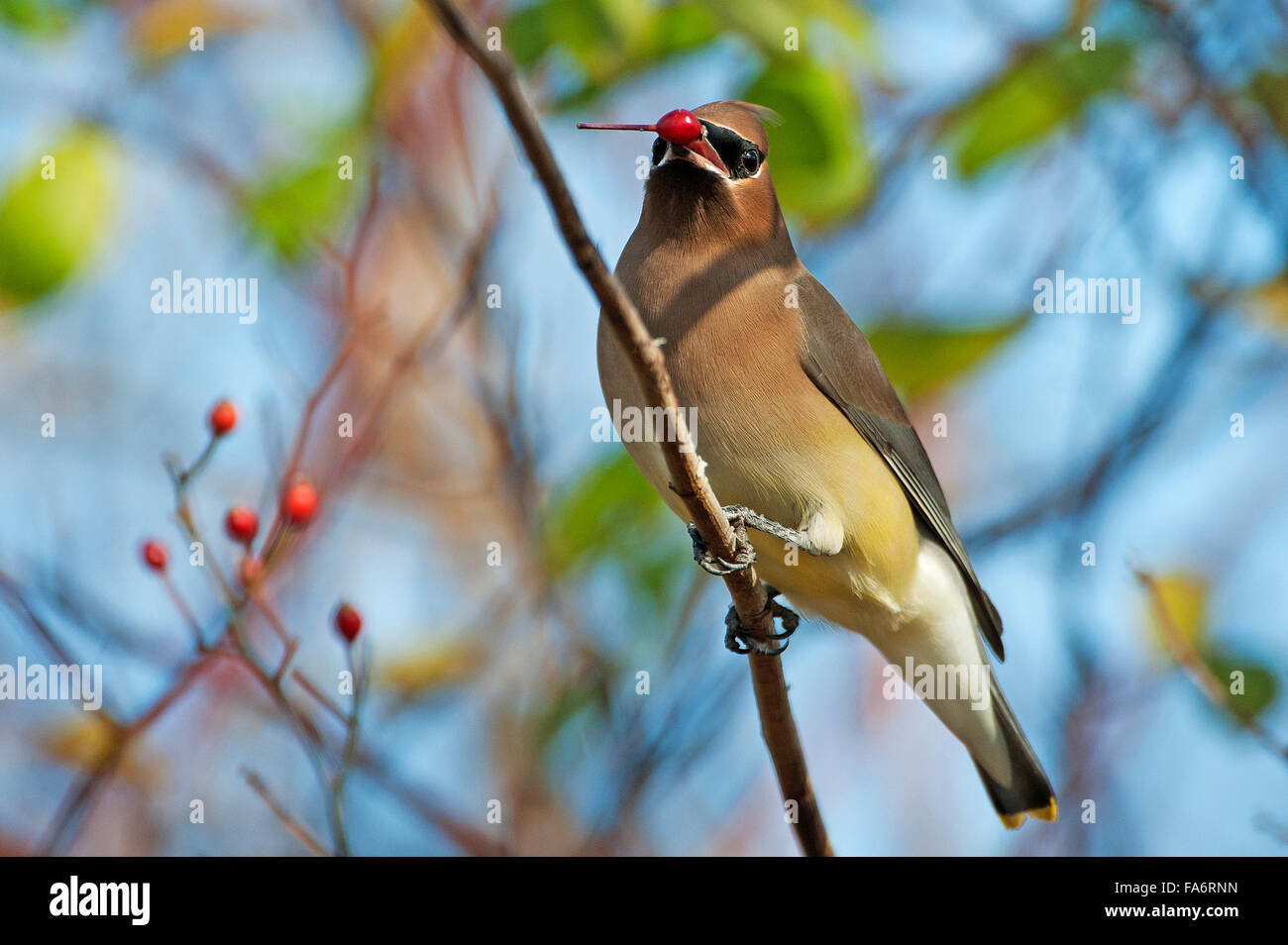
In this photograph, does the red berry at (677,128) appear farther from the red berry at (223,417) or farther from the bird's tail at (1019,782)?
the bird's tail at (1019,782)

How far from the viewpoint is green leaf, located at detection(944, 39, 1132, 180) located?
12.6 ft

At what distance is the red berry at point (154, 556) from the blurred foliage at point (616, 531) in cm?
110

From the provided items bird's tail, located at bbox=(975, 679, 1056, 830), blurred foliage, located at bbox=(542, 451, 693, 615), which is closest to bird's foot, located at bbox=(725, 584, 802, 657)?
blurred foliage, located at bbox=(542, 451, 693, 615)

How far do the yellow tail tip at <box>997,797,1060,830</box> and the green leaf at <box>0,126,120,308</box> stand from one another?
3273 mm

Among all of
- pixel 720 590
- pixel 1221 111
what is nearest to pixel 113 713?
pixel 720 590

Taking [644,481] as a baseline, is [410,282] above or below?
above

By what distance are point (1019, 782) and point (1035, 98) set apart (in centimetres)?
218

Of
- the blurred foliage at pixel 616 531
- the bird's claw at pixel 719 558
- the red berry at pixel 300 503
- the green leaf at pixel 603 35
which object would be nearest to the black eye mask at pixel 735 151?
the green leaf at pixel 603 35

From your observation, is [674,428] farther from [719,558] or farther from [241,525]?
[241,525]

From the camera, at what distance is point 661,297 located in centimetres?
359

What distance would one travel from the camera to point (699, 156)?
11.8ft
